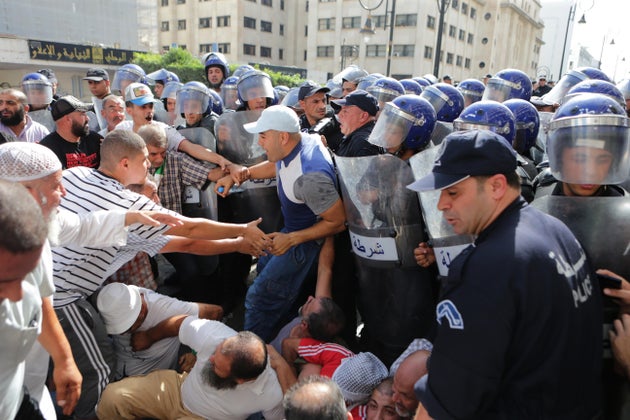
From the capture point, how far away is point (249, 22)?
1893 inches

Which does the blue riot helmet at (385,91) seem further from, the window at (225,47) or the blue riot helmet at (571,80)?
the window at (225,47)

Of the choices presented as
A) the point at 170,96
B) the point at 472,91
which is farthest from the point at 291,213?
the point at 472,91

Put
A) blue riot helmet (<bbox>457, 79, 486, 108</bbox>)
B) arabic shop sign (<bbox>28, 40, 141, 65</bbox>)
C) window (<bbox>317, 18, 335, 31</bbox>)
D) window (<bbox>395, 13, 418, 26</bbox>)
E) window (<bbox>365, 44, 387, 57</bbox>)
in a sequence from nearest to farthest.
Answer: blue riot helmet (<bbox>457, 79, 486, 108</bbox>) → arabic shop sign (<bbox>28, 40, 141, 65</bbox>) → window (<bbox>395, 13, 418, 26</bbox>) → window (<bbox>365, 44, 387, 57</bbox>) → window (<bbox>317, 18, 335, 31</bbox>)

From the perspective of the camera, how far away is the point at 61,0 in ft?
120

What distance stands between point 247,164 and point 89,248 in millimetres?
1990

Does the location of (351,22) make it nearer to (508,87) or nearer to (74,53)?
(74,53)

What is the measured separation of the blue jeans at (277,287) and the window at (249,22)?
1918 inches

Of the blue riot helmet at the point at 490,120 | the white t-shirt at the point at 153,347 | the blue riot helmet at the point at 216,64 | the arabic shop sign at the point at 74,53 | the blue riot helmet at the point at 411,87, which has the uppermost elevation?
the arabic shop sign at the point at 74,53

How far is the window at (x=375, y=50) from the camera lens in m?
45.0


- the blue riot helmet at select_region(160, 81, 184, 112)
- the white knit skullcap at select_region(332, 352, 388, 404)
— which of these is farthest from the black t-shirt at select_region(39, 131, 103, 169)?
the white knit skullcap at select_region(332, 352, 388, 404)

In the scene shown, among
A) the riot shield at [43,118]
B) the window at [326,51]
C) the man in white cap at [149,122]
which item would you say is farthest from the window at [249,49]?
the man in white cap at [149,122]

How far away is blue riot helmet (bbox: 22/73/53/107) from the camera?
21.1 ft

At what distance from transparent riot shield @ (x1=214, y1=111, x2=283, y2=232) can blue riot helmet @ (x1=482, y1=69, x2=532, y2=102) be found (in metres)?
3.19

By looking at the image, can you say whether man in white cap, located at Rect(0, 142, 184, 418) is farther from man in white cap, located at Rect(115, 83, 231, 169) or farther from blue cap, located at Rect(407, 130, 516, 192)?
man in white cap, located at Rect(115, 83, 231, 169)
